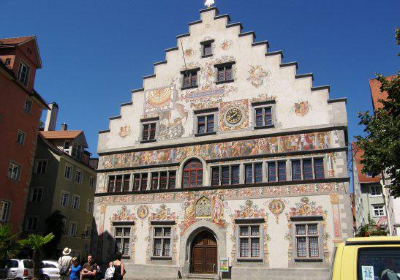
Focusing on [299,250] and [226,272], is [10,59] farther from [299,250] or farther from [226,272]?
[299,250]

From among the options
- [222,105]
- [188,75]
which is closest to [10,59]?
[188,75]

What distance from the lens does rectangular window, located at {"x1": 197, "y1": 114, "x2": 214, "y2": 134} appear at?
80.8 feet

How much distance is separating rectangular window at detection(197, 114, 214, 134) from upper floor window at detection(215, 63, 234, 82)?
2.63 metres

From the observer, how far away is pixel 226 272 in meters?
21.1

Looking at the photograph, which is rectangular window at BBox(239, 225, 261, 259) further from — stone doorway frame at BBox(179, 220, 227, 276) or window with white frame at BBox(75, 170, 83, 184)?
window with white frame at BBox(75, 170, 83, 184)

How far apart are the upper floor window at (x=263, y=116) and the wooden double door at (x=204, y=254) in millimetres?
7226

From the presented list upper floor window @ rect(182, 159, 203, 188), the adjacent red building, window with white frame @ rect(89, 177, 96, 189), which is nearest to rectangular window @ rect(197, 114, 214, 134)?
upper floor window @ rect(182, 159, 203, 188)

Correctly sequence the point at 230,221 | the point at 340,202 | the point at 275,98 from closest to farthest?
1. the point at 340,202
2. the point at 230,221
3. the point at 275,98

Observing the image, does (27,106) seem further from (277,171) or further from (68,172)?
(277,171)

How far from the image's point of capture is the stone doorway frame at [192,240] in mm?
21781

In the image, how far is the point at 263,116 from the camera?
76.4ft

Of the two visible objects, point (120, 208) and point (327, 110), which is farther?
point (120, 208)

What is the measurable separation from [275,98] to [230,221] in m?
7.77

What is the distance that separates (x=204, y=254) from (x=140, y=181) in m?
6.32
